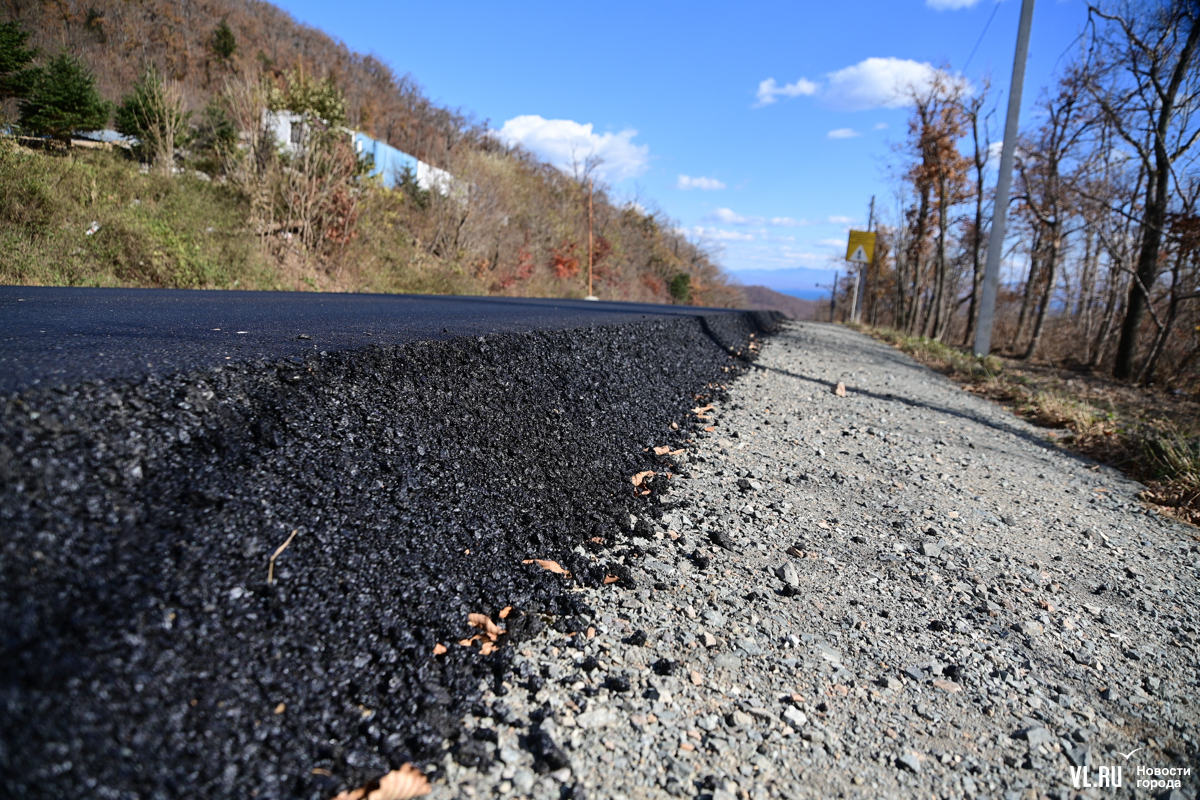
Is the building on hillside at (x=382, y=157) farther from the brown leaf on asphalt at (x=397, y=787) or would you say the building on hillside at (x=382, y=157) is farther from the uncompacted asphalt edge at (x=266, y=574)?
the brown leaf on asphalt at (x=397, y=787)

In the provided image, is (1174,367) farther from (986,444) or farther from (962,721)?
(962,721)

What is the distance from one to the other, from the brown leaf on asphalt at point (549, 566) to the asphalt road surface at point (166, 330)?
1209 mm

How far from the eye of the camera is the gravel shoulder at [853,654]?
1592 millimetres

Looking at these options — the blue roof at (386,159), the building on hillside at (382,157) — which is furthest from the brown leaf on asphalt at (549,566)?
the blue roof at (386,159)

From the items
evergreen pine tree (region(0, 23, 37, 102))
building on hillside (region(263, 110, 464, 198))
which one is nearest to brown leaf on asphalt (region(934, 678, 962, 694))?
building on hillside (region(263, 110, 464, 198))

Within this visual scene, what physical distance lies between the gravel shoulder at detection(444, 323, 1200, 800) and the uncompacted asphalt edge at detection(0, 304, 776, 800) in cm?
10

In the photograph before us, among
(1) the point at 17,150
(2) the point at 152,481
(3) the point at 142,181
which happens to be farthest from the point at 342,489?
(3) the point at 142,181

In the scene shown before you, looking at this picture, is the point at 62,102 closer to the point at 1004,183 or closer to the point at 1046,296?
the point at 1004,183

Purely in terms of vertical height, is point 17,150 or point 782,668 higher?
point 17,150

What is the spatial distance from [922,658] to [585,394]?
7.28ft

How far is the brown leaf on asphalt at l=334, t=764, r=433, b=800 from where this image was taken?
52.6 inches

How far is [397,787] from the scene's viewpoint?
1370 mm

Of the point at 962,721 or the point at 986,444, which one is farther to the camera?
the point at 986,444

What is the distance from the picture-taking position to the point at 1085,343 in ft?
74.7
